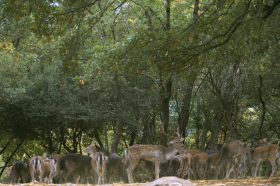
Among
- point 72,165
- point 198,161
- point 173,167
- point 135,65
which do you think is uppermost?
point 135,65

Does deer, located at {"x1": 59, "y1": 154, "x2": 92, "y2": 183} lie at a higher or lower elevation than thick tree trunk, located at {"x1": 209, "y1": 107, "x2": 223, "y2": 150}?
lower

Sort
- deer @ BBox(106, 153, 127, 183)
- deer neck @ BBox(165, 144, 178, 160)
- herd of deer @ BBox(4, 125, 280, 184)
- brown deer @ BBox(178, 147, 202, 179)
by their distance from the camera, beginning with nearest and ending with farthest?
herd of deer @ BBox(4, 125, 280, 184) → deer neck @ BBox(165, 144, 178, 160) → brown deer @ BBox(178, 147, 202, 179) → deer @ BBox(106, 153, 127, 183)

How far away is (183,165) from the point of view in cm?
1227

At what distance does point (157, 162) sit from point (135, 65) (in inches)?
134

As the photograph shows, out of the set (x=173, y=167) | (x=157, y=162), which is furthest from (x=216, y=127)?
(x=157, y=162)

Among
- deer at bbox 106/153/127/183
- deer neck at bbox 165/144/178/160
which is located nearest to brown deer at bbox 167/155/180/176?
deer at bbox 106/153/127/183

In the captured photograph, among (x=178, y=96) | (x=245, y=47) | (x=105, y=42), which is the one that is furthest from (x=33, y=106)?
(x=245, y=47)

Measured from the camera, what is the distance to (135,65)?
32.6 ft

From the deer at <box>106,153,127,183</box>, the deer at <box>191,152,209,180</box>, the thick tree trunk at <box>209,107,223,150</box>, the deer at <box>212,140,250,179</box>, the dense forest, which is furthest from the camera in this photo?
the thick tree trunk at <box>209,107,223,150</box>

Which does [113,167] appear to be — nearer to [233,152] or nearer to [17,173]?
[17,173]

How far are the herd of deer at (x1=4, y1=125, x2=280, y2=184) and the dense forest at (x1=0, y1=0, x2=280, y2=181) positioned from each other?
164cm

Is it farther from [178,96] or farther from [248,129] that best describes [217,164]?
[248,129]

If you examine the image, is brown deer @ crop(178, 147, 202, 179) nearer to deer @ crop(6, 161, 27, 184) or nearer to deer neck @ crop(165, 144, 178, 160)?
deer neck @ crop(165, 144, 178, 160)

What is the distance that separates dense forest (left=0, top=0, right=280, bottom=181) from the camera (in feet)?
32.2
